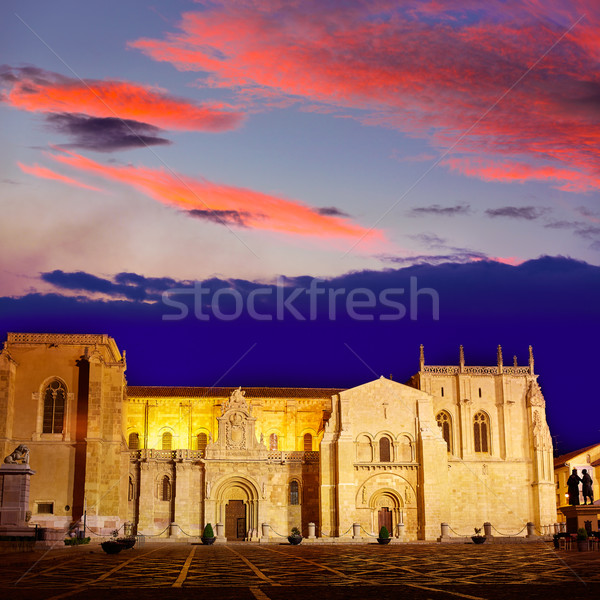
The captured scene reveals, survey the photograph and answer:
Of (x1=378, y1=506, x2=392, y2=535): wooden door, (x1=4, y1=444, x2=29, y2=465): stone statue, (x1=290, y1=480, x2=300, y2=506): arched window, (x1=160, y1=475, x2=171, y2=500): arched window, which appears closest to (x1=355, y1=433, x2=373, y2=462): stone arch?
(x1=378, y1=506, x2=392, y2=535): wooden door

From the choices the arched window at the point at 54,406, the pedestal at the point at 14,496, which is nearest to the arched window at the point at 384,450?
the arched window at the point at 54,406

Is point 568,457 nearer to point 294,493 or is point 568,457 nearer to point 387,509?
point 387,509

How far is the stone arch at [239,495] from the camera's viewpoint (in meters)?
57.0

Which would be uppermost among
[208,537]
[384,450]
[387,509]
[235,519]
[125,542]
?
[384,450]

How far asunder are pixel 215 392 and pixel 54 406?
16.2 meters

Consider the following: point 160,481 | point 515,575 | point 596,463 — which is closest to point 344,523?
point 160,481

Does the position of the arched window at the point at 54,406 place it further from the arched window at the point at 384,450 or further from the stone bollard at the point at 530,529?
the stone bollard at the point at 530,529

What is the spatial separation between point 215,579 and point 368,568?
5509mm

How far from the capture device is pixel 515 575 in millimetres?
20328

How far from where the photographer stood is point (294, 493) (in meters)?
58.0

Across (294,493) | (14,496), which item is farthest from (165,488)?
(14,496)

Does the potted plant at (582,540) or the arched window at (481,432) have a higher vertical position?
the arched window at (481,432)

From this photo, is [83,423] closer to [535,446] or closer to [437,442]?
[437,442]

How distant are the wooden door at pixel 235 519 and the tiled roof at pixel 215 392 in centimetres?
916
